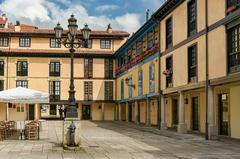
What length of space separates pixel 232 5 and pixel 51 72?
3421 centimetres

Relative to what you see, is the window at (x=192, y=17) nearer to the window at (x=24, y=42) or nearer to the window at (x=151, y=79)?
the window at (x=151, y=79)

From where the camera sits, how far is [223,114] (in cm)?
2172

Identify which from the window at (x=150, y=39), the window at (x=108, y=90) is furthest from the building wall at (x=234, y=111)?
the window at (x=108, y=90)

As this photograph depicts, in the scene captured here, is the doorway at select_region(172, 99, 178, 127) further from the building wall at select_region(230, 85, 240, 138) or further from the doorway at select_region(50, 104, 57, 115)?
the doorway at select_region(50, 104, 57, 115)

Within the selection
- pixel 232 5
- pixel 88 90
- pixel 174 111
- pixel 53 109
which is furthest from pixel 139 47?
pixel 232 5

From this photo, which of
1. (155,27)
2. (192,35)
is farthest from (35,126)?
(155,27)

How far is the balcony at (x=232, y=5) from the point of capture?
17083mm

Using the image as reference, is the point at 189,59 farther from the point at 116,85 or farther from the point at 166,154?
the point at 116,85

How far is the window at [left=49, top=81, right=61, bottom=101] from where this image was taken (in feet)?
161

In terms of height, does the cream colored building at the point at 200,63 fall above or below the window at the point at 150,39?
below

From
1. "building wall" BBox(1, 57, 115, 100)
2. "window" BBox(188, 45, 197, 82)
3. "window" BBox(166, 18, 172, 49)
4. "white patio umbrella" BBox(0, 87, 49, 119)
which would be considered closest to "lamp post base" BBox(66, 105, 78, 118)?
"white patio umbrella" BBox(0, 87, 49, 119)

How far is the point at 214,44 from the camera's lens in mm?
19078

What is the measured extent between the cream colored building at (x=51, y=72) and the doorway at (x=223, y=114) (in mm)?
27798

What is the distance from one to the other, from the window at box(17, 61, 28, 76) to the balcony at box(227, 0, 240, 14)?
34.5 meters
